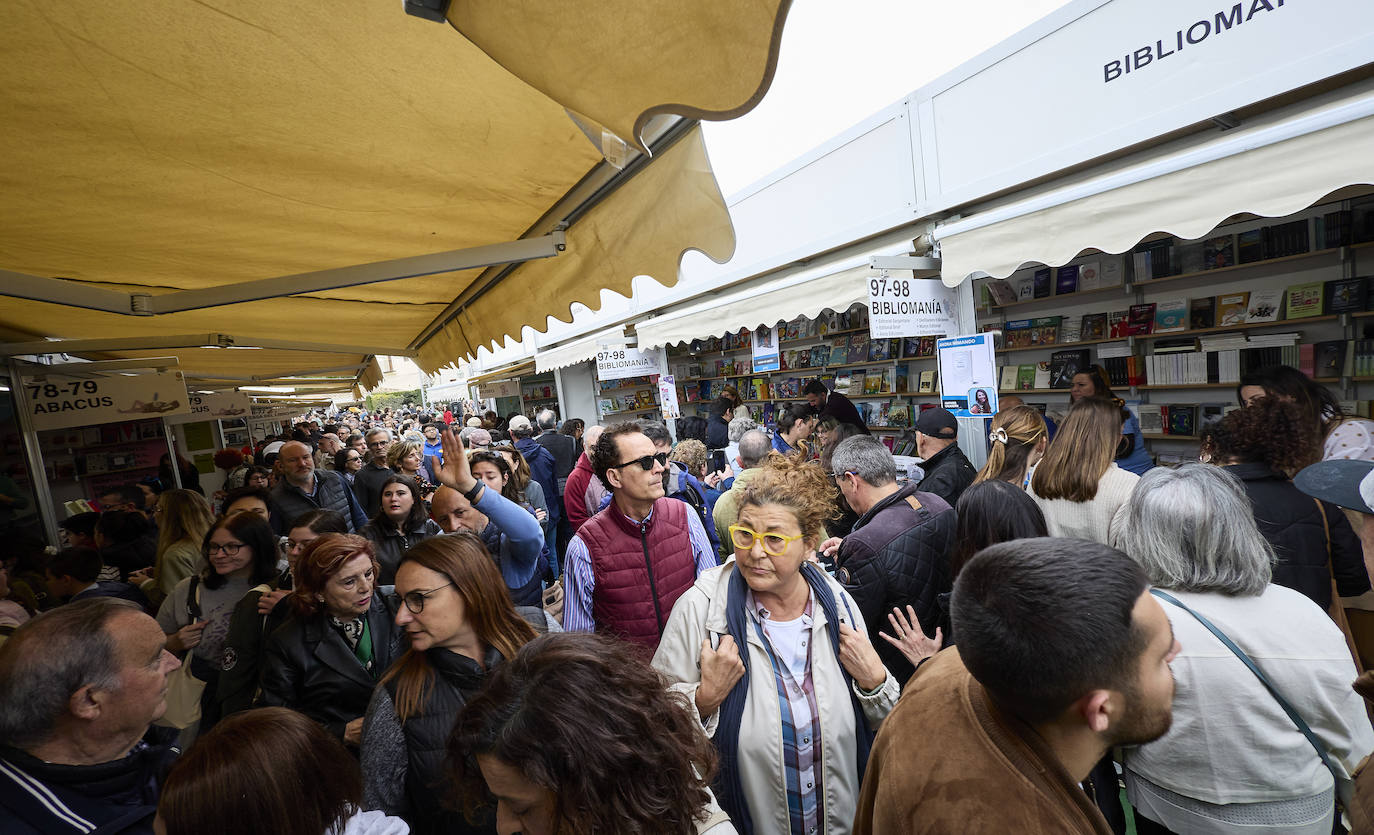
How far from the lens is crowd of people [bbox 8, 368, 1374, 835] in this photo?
1055mm

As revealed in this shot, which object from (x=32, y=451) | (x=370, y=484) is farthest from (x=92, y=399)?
(x=370, y=484)

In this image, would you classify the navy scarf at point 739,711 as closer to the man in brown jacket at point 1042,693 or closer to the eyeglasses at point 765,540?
the eyeglasses at point 765,540

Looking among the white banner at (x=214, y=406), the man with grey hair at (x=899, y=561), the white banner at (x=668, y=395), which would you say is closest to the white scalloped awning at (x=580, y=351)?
the white banner at (x=668, y=395)

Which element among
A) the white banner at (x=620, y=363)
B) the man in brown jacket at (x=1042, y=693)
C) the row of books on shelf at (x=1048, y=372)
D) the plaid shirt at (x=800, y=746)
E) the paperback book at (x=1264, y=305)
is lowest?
the plaid shirt at (x=800, y=746)

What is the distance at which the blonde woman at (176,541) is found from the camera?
11.7 ft

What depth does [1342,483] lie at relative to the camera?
5.49ft

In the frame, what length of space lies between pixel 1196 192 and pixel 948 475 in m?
2.04

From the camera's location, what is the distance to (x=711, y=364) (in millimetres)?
10680

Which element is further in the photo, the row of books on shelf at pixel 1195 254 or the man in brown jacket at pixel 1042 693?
the row of books on shelf at pixel 1195 254

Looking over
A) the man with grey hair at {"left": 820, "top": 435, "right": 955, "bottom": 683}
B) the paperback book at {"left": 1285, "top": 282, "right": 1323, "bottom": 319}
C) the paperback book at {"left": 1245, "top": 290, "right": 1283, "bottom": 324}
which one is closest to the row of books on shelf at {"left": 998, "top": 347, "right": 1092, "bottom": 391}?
the paperback book at {"left": 1245, "top": 290, "right": 1283, "bottom": 324}

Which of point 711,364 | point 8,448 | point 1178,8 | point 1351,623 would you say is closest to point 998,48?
point 1178,8

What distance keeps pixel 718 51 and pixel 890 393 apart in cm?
664

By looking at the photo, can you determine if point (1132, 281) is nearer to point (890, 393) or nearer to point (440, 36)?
point (890, 393)

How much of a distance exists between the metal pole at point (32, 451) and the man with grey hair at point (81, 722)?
484 centimetres
